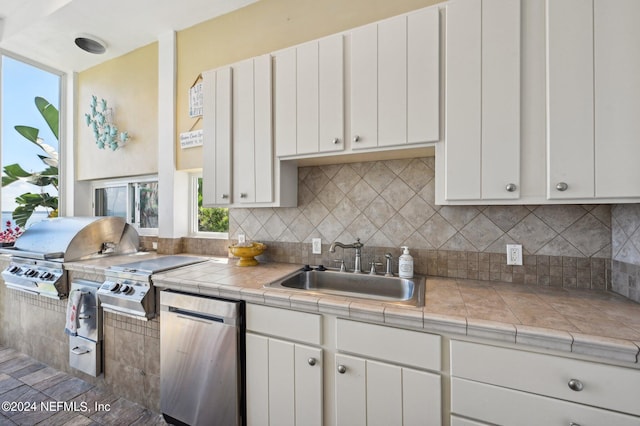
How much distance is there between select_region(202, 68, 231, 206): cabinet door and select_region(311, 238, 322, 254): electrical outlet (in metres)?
0.70

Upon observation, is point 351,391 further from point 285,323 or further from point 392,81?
point 392,81

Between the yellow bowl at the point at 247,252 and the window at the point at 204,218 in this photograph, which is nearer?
the yellow bowl at the point at 247,252

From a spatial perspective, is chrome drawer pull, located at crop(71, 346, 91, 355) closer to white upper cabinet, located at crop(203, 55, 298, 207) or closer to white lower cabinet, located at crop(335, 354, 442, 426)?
white upper cabinet, located at crop(203, 55, 298, 207)

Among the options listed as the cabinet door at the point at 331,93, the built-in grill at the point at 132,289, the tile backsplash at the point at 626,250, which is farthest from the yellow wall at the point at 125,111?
the tile backsplash at the point at 626,250

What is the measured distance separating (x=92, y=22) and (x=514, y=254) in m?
3.85

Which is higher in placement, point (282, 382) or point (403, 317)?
point (403, 317)

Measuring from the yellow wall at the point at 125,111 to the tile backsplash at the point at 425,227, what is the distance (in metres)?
1.44

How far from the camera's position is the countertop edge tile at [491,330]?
37.8 inches

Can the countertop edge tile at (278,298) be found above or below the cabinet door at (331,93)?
below

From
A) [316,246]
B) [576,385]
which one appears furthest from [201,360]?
[576,385]

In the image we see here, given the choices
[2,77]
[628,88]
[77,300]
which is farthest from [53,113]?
[628,88]

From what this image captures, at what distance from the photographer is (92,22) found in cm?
244

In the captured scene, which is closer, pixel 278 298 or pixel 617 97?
pixel 617 97

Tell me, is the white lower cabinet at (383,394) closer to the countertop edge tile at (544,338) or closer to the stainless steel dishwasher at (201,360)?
the countertop edge tile at (544,338)
